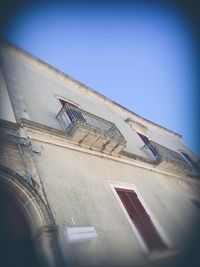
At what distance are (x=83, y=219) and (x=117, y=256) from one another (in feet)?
3.43

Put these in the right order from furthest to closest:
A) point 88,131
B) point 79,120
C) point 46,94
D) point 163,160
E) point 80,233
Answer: point 163,160, point 46,94, point 79,120, point 88,131, point 80,233

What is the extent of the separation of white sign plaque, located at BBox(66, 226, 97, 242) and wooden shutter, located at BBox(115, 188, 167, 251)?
6.03 ft

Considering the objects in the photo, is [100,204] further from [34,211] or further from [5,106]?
[5,106]

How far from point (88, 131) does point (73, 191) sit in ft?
7.87

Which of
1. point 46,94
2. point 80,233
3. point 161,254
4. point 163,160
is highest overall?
point 46,94

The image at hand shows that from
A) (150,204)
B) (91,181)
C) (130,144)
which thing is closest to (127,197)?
(150,204)

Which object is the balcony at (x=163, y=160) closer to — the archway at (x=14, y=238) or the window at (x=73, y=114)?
the window at (x=73, y=114)

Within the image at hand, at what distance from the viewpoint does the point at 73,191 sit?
5.83 meters

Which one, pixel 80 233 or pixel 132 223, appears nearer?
pixel 80 233

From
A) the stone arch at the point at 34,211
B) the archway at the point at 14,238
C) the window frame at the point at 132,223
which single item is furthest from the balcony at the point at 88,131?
the archway at the point at 14,238

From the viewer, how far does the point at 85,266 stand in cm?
444

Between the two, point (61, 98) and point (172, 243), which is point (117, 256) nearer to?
point (172, 243)

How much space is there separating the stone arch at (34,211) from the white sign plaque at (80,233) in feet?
1.00

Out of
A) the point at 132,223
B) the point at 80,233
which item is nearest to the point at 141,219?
the point at 132,223
